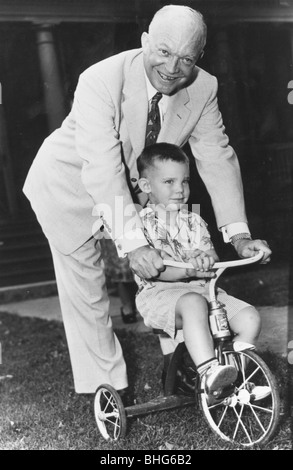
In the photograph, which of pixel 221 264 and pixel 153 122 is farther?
pixel 153 122

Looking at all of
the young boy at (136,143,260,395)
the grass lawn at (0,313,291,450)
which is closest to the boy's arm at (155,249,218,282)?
the young boy at (136,143,260,395)

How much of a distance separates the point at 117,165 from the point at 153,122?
43 cm

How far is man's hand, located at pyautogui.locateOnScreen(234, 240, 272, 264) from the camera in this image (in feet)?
9.64

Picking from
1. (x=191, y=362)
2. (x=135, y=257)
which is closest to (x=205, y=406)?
(x=191, y=362)

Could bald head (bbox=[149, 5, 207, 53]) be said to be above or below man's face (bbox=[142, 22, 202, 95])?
above

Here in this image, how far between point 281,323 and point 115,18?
273 cm

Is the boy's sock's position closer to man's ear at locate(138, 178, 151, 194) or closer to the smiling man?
man's ear at locate(138, 178, 151, 194)

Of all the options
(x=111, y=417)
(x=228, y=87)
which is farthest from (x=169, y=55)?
(x=228, y=87)

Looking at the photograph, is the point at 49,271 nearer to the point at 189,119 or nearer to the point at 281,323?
the point at 281,323

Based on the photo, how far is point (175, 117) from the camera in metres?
3.25

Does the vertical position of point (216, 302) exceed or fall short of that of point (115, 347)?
it exceeds it

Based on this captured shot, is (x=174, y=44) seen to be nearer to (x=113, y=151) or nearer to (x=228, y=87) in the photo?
(x=113, y=151)

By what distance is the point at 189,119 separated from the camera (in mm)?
3275

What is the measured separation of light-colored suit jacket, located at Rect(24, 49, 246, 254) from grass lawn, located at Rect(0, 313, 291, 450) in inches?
38.6
